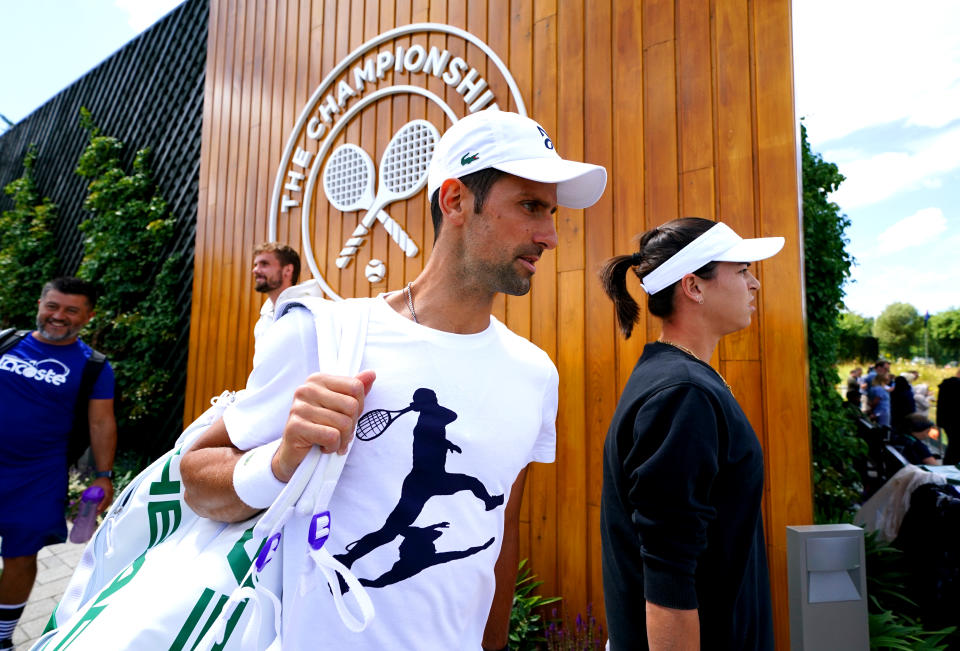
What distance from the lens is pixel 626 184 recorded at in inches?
93.7

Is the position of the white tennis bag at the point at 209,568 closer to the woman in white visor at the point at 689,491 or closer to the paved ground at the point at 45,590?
the woman in white visor at the point at 689,491

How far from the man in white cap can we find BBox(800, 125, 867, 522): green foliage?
326 cm

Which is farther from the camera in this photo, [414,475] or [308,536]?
[414,475]

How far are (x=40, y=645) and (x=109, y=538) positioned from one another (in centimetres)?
16

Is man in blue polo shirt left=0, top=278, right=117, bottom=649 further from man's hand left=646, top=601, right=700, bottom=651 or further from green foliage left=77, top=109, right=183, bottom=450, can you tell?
man's hand left=646, top=601, right=700, bottom=651

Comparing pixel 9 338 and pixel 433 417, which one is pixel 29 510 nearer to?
pixel 9 338

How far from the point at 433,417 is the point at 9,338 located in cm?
276

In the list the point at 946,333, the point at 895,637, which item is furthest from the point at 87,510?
the point at 946,333

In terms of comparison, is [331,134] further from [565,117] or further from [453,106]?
[565,117]

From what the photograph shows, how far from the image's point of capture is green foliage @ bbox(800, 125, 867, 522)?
3535mm

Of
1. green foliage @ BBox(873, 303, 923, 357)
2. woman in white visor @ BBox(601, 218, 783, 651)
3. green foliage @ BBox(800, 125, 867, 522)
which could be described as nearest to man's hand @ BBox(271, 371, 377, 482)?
woman in white visor @ BBox(601, 218, 783, 651)

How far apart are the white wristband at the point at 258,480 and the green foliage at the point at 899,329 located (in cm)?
5650

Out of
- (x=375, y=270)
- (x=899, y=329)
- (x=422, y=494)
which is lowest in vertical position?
(x=422, y=494)

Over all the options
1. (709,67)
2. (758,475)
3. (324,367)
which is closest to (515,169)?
(324,367)
